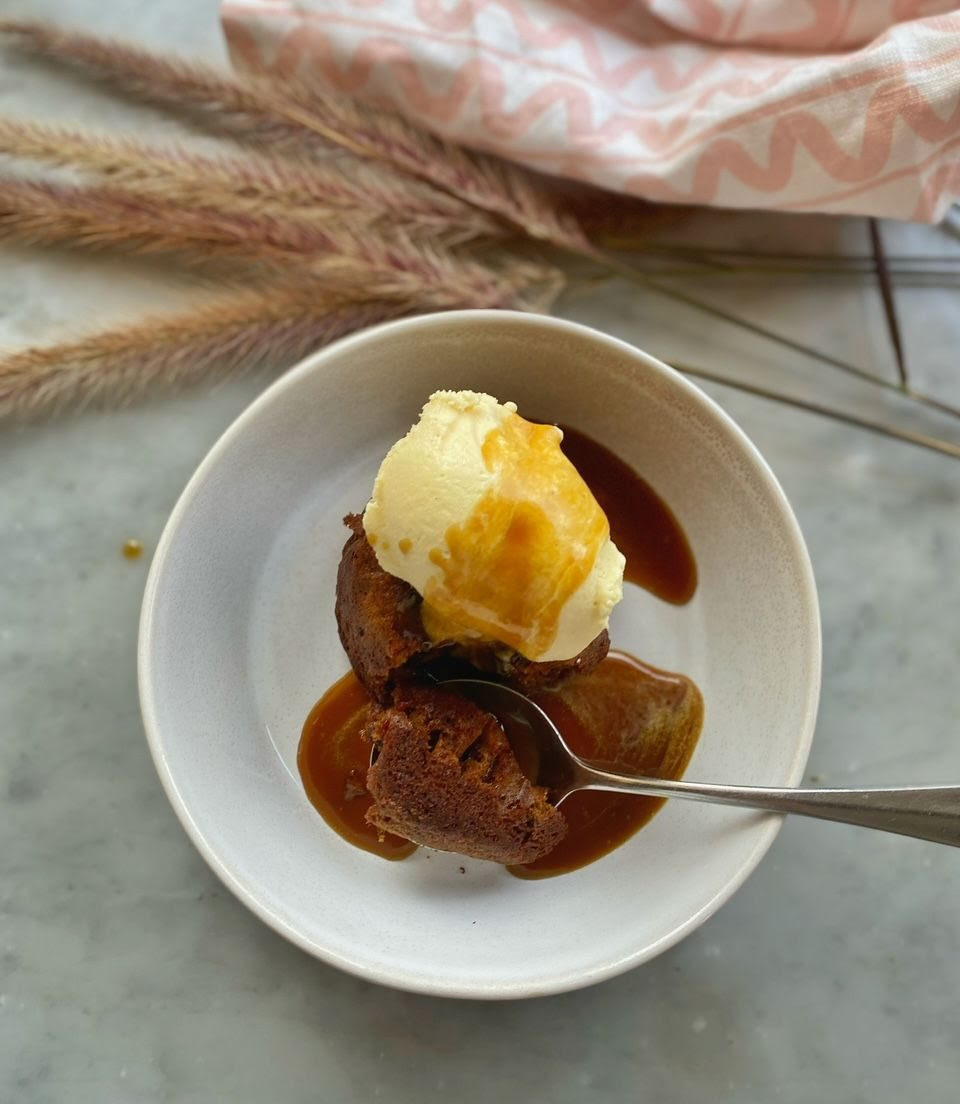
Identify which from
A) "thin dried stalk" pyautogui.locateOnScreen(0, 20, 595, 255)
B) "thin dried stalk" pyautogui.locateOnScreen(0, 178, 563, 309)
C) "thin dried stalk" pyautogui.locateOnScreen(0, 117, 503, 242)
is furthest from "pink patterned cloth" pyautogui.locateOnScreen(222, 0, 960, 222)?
"thin dried stalk" pyautogui.locateOnScreen(0, 178, 563, 309)

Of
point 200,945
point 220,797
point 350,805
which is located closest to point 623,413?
point 350,805

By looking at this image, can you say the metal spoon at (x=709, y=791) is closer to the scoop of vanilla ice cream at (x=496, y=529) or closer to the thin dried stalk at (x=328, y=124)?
the scoop of vanilla ice cream at (x=496, y=529)

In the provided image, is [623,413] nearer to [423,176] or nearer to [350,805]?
[423,176]

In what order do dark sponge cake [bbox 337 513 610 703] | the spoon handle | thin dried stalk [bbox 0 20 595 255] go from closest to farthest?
the spoon handle, dark sponge cake [bbox 337 513 610 703], thin dried stalk [bbox 0 20 595 255]

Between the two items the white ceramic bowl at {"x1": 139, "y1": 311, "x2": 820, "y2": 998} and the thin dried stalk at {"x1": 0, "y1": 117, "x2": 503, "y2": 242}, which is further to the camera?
the thin dried stalk at {"x1": 0, "y1": 117, "x2": 503, "y2": 242}

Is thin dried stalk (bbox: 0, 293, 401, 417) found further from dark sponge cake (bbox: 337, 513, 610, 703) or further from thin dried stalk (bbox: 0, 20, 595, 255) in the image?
dark sponge cake (bbox: 337, 513, 610, 703)

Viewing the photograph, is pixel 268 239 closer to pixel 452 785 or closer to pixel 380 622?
pixel 380 622
